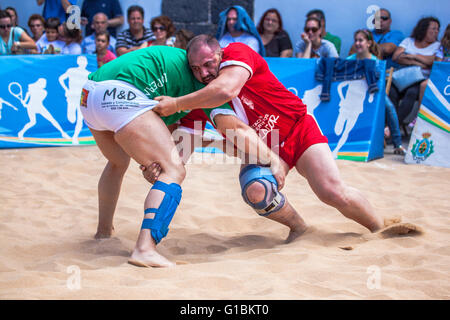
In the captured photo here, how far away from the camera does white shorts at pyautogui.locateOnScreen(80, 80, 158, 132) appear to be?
2.67 metres

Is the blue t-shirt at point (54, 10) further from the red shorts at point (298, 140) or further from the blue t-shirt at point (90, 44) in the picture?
the red shorts at point (298, 140)

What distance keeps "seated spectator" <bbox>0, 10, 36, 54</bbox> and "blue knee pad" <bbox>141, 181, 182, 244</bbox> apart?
5.42 meters

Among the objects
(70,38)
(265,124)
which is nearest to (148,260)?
(265,124)

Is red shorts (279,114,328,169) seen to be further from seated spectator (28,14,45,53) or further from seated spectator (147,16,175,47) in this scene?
seated spectator (28,14,45,53)

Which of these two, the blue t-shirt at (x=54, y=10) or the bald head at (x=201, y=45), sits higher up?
the blue t-shirt at (x=54, y=10)

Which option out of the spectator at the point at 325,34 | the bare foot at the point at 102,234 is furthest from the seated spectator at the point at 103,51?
the bare foot at the point at 102,234

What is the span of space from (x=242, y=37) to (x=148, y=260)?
449cm

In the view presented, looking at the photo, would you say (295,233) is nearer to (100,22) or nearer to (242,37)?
(242,37)

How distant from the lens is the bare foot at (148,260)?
2.55 m

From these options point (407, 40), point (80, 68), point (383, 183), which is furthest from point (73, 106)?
A: point (407, 40)

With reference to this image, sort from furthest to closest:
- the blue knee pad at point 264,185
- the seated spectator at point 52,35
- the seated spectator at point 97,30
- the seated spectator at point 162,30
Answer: the seated spectator at point 97,30 < the seated spectator at point 52,35 < the seated spectator at point 162,30 < the blue knee pad at point 264,185

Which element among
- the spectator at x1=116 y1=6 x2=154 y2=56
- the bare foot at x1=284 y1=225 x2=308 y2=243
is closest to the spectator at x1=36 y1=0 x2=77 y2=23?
the spectator at x1=116 y1=6 x2=154 y2=56

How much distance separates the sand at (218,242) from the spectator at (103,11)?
309 cm
